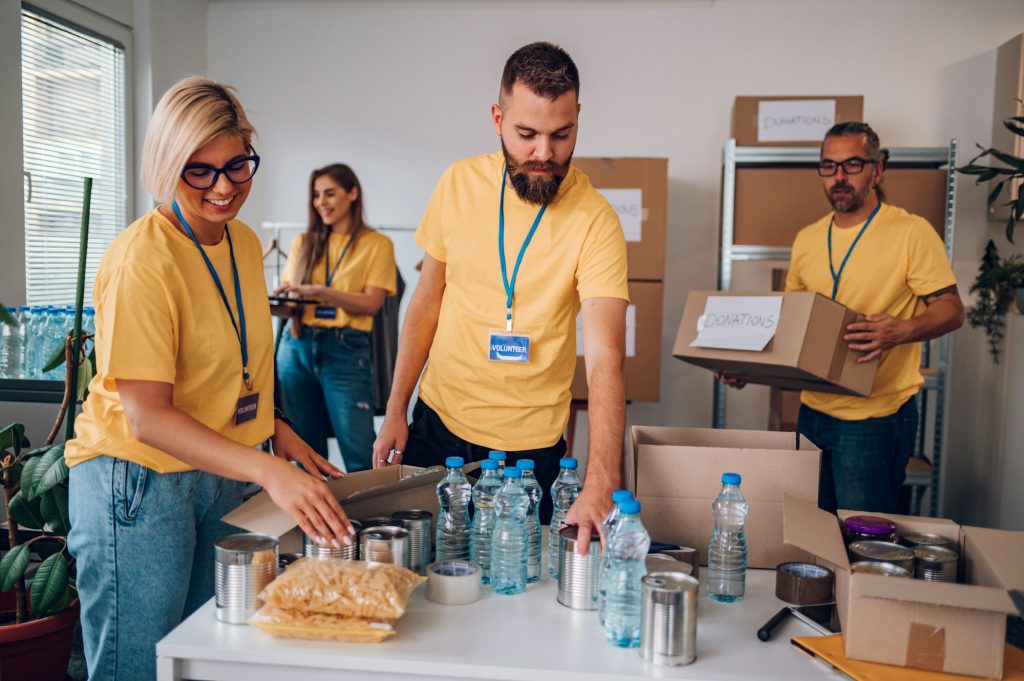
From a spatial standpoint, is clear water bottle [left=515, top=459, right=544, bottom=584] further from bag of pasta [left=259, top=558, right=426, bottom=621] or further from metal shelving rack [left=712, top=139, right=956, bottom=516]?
metal shelving rack [left=712, top=139, right=956, bottom=516]

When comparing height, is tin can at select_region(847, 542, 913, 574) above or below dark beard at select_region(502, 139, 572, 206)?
below

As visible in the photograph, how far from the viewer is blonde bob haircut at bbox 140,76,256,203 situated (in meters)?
1.34

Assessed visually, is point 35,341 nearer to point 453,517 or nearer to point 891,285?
point 453,517

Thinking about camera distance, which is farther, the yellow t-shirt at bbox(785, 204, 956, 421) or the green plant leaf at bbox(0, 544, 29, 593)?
the yellow t-shirt at bbox(785, 204, 956, 421)

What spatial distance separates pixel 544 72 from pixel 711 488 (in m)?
0.83

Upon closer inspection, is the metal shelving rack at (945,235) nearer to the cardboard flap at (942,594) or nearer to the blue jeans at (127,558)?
the cardboard flap at (942,594)

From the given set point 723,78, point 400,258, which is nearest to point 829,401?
point 723,78

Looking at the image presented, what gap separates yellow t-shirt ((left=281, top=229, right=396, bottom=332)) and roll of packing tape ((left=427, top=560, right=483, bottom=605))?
220cm

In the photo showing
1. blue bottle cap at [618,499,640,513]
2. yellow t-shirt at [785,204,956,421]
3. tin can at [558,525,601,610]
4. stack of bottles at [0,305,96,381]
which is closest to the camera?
blue bottle cap at [618,499,640,513]

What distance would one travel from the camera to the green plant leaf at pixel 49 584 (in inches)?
76.4

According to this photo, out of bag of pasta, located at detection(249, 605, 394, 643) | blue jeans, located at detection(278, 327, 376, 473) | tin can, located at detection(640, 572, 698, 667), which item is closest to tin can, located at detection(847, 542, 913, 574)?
tin can, located at detection(640, 572, 698, 667)

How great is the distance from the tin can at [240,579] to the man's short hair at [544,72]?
3.15ft

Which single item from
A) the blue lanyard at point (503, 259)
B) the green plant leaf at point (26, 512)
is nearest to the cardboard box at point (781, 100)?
the blue lanyard at point (503, 259)

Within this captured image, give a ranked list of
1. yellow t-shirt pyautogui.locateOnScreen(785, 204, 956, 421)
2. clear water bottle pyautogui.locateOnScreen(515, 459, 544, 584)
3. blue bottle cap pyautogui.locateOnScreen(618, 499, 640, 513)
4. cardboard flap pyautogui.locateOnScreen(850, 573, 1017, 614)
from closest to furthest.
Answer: cardboard flap pyautogui.locateOnScreen(850, 573, 1017, 614) → blue bottle cap pyautogui.locateOnScreen(618, 499, 640, 513) → clear water bottle pyautogui.locateOnScreen(515, 459, 544, 584) → yellow t-shirt pyautogui.locateOnScreen(785, 204, 956, 421)
